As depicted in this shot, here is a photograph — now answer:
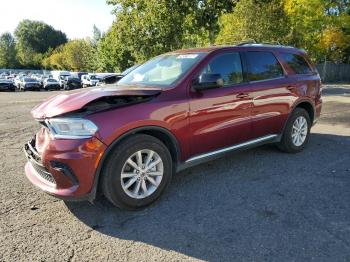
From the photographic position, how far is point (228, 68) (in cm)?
520

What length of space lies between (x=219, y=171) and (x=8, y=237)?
2.97 meters

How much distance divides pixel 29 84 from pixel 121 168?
121 ft

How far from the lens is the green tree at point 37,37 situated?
10850cm

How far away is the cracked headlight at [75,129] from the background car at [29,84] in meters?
36.7

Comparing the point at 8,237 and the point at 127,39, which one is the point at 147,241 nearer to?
the point at 8,237

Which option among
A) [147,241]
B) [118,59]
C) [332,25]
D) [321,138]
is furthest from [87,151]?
[118,59]

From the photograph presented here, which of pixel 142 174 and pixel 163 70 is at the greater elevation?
pixel 163 70

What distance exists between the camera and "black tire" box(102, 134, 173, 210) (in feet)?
12.9

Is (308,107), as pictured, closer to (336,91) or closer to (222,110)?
(222,110)

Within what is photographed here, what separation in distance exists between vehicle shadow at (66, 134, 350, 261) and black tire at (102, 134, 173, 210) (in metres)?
0.13

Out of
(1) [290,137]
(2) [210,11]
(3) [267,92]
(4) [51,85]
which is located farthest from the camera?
(4) [51,85]

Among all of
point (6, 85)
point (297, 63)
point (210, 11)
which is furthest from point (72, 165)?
point (6, 85)

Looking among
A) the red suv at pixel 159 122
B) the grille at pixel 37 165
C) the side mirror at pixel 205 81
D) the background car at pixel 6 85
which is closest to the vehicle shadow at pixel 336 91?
the red suv at pixel 159 122

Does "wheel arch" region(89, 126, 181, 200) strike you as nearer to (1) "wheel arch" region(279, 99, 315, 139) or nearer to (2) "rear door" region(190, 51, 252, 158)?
(2) "rear door" region(190, 51, 252, 158)
